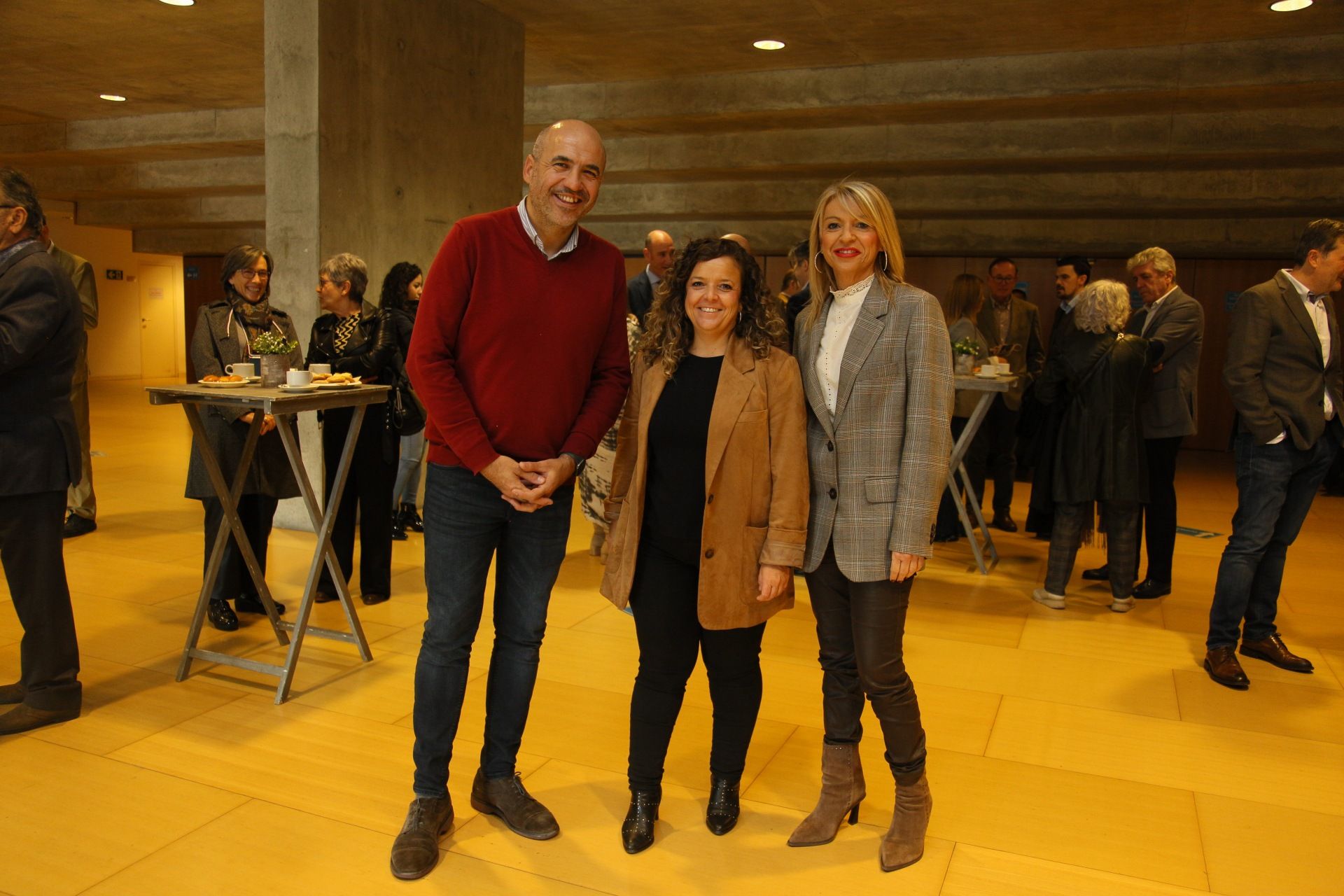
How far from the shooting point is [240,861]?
2.42 meters

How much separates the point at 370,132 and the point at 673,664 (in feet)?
15.1

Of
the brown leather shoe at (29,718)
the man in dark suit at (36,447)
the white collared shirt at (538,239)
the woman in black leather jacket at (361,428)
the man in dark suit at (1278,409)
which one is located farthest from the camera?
the woman in black leather jacket at (361,428)

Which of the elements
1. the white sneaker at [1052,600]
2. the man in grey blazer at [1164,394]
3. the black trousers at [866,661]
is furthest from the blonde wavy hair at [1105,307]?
the black trousers at [866,661]

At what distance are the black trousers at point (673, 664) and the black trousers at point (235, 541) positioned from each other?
86.6 inches

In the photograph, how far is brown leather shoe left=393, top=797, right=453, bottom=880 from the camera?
237cm

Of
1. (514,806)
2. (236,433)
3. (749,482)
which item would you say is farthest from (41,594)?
(749,482)

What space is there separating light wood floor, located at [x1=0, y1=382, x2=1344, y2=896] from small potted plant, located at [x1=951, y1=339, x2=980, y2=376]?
127 centimetres

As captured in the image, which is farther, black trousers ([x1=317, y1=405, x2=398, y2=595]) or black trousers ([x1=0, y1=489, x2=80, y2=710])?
black trousers ([x1=317, y1=405, x2=398, y2=595])

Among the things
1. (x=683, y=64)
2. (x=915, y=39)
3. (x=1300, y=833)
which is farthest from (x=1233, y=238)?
(x=1300, y=833)

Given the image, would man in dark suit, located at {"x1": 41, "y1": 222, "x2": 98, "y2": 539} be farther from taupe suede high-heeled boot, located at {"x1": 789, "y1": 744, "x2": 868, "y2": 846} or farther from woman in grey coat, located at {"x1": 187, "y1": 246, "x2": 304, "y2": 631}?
taupe suede high-heeled boot, located at {"x1": 789, "y1": 744, "x2": 868, "y2": 846}

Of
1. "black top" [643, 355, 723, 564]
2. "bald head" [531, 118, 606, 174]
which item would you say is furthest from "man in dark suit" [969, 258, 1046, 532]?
"bald head" [531, 118, 606, 174]

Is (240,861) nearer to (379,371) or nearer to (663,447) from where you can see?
(663,447)

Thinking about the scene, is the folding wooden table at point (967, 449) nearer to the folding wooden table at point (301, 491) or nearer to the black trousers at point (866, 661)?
the black trousers at point (866, 661)

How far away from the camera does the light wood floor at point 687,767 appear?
96.3 inches
